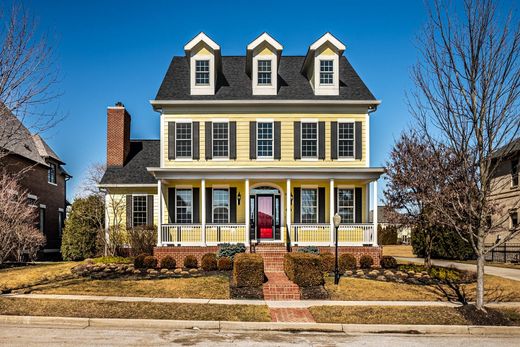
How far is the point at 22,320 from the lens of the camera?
1109 cm

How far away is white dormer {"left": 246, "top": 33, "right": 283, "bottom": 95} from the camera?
21.5 metres

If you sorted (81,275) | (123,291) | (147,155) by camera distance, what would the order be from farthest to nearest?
(147,155) < (81,275) < (123,291)

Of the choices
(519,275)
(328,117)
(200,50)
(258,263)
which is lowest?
(519,275)

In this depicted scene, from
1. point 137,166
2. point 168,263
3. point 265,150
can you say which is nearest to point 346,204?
point 265,150

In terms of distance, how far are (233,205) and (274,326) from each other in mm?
11179

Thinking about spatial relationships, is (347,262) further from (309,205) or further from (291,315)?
(291,315)

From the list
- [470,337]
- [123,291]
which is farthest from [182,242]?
[470,337]

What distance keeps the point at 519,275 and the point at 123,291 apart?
15.9 meters

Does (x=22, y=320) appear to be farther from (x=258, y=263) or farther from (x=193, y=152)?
(x=193, y=152)

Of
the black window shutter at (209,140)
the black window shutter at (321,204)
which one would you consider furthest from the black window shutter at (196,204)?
the black window shutter at (321,204)

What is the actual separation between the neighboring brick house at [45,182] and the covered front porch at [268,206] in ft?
33.9

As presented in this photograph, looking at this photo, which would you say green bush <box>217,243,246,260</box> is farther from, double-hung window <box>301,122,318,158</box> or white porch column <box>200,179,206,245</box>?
double-hung window <box>301,122,318,158</box>

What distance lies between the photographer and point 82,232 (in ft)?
80.2

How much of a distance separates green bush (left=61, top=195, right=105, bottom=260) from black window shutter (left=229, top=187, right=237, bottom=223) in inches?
299
